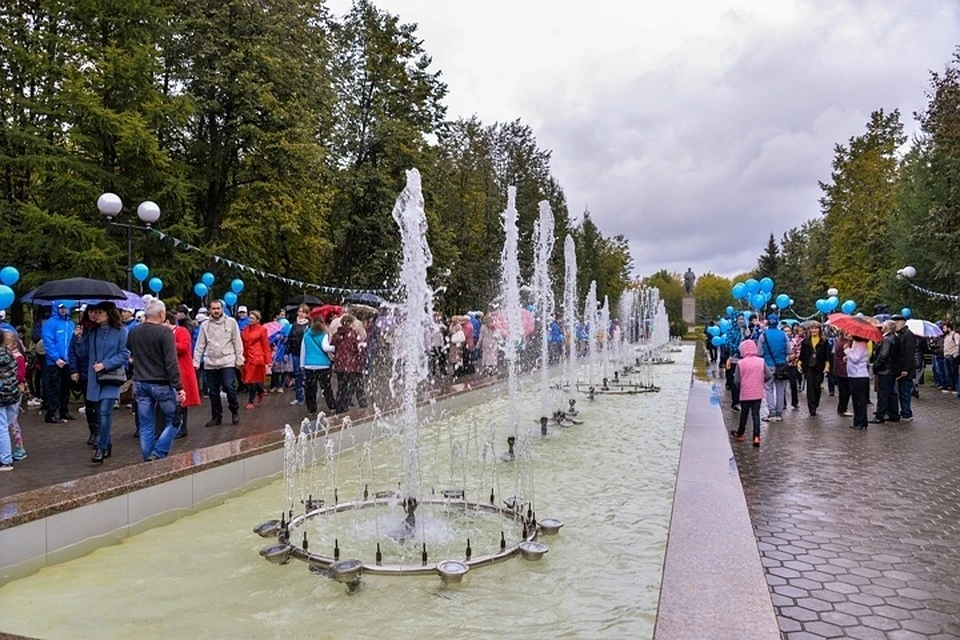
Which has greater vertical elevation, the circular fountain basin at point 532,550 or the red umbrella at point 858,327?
the red umbrella at point 858,327

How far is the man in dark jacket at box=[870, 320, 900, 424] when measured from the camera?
1258cm

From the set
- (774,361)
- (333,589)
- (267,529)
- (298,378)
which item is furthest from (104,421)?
(774,361)

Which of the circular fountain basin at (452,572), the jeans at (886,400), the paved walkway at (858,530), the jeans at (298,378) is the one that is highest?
the jeans at (298,378)

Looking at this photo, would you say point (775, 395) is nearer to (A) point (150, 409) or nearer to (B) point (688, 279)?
(A) point (150, 409)

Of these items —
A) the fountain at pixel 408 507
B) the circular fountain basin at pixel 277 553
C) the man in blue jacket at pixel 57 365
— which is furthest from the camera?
the man in blue jacket at pixel 57 365

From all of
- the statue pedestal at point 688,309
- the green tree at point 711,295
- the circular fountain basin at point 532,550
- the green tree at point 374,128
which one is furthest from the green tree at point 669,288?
the circular fountain basin at point 532,550

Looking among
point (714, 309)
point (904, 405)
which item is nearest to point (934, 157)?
point (904, 405)

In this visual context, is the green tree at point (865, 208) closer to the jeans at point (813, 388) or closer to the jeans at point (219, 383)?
the jeans at point (813, 388)

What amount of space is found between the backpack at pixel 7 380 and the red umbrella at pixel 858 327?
1227 cm

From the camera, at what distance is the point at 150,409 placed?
788 centimetres

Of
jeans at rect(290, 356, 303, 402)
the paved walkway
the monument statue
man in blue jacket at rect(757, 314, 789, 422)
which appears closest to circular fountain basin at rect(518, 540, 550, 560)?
the paved walkway

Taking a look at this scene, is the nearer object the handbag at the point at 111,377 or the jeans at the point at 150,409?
the jeans at the point at 150,409

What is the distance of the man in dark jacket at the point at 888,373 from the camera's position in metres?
12.6

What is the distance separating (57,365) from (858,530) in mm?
11128
